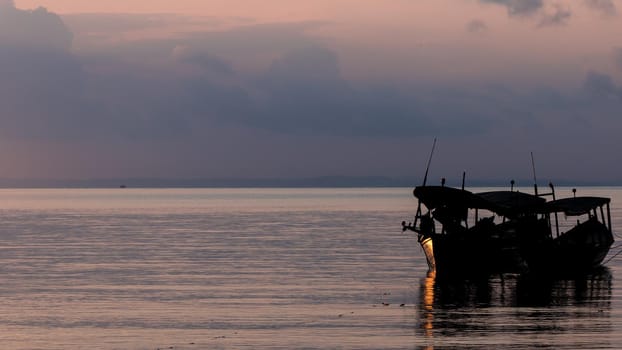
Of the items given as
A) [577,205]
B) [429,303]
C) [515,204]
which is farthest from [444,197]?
[429,303]

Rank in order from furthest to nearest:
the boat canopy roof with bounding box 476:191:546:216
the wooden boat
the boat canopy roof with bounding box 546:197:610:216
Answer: the boat canopy roof with bounding box 546:197:610:216 → the boat canopy roof with bounding box 476:191:546:216 → the wooden boat

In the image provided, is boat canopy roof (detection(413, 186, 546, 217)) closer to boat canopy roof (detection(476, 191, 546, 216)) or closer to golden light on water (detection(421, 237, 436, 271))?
boat canopy roof (detection(476, 191, 546, 216))

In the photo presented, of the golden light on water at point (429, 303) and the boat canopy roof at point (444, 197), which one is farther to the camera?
the boat canopy roof at point (444, 197)

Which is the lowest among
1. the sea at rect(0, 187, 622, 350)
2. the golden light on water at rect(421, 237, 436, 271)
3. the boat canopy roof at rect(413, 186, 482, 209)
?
the sea at rect(0, 187, 622, 350)

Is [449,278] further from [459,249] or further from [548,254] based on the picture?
[548,254]

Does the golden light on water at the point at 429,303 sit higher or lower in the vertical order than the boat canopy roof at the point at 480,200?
lower

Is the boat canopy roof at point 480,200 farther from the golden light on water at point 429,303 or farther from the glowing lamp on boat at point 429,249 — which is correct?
the golden light on water at point 429,303

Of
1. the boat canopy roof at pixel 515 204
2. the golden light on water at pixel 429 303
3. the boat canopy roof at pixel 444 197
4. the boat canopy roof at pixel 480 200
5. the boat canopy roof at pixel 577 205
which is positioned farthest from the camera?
the boat canopy roof at pixel 577 205

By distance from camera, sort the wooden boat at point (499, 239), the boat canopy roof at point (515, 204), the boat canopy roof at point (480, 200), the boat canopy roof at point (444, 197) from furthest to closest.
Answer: the boat canopy roof at point (515, 204), the boat canopy roof at point (480, 200), the boat canopy roof at point (444, 197), the wooden boat at point (499, 239)

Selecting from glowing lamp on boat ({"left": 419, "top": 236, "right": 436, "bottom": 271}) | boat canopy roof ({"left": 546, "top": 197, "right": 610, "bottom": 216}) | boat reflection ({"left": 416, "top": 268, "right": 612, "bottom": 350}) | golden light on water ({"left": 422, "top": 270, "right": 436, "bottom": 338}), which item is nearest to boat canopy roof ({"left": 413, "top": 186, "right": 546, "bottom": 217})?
glowing lamp on boat ({"left": 419, "top": 236, "right": 436, "bottom": 271})

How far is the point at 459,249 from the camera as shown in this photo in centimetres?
5984

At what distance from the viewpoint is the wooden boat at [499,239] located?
59781mm

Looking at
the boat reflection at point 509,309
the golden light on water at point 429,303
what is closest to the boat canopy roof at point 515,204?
the boat reflection at point 509,309

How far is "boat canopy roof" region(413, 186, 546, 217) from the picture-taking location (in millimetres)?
60281
